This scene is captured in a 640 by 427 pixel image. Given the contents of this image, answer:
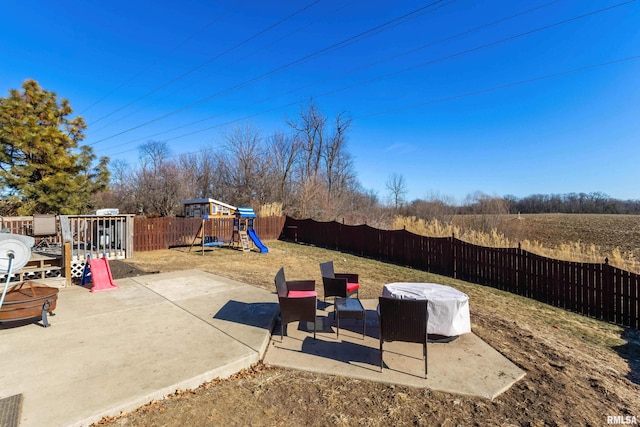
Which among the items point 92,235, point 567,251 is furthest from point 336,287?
point 92,235

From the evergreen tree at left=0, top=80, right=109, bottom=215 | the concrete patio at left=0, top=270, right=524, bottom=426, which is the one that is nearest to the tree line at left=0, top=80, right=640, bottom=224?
the evergreen tree at left=0, top=80, right=109, bottom=215

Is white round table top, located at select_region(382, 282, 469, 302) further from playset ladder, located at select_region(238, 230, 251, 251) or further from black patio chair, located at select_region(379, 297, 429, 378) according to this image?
playset ladder, located at select_region(238, 230, 251, 251)

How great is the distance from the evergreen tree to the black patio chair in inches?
551

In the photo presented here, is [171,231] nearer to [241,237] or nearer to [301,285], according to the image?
[241,237]

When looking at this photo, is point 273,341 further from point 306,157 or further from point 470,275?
point 306,157

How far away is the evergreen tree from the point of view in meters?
11.4

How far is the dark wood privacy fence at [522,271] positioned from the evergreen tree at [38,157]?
12.1 m

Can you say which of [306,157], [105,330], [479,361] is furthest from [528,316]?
[306,157]

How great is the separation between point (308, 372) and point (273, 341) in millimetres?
843

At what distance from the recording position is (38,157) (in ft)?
39.3

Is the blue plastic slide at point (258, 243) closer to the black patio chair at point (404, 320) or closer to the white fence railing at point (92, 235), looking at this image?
the white fence railing at point (92, 235)

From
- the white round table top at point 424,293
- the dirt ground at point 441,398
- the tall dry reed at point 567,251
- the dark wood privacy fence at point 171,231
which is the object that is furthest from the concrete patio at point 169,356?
the dark wood privacy fence at point 171,231

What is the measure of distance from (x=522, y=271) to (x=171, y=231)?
43.7 feet

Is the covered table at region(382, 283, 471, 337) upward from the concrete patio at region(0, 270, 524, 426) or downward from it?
upward
